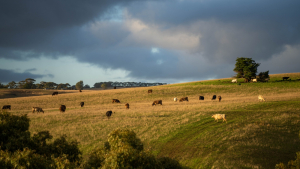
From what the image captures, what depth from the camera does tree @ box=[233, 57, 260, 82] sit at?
79312mm

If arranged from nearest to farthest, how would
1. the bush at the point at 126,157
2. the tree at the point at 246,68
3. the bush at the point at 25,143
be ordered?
the bush at the point at 126,157 < the bush at the point at 25,143 < the tree at the point at 246,68

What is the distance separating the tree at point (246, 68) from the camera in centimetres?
7931

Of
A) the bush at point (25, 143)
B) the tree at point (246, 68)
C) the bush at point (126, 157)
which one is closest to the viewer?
the bush at point (126, 157)

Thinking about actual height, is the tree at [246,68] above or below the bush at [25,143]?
above

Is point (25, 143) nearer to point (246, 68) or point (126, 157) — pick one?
point (126, 157)

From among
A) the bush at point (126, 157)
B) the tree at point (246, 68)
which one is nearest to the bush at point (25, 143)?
the bush at point (126, 157)

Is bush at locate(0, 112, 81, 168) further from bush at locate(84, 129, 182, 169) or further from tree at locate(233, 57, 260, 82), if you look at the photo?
tree at locate(233, 57, 260, 82)

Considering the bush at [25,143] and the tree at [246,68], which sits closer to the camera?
the bush at [25,143]

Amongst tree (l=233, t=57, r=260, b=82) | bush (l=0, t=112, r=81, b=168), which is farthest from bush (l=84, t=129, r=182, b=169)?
tree (l=233, t=57, r=260, b=82)

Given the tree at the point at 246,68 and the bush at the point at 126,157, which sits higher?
the tree at the point at 246,68

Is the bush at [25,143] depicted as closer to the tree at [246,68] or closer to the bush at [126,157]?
the bush at [126,157]

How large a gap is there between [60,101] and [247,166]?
6043 cm

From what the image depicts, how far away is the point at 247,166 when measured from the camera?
12.6 metres

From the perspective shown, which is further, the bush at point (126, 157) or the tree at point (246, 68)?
the tree at point (246, 68)
